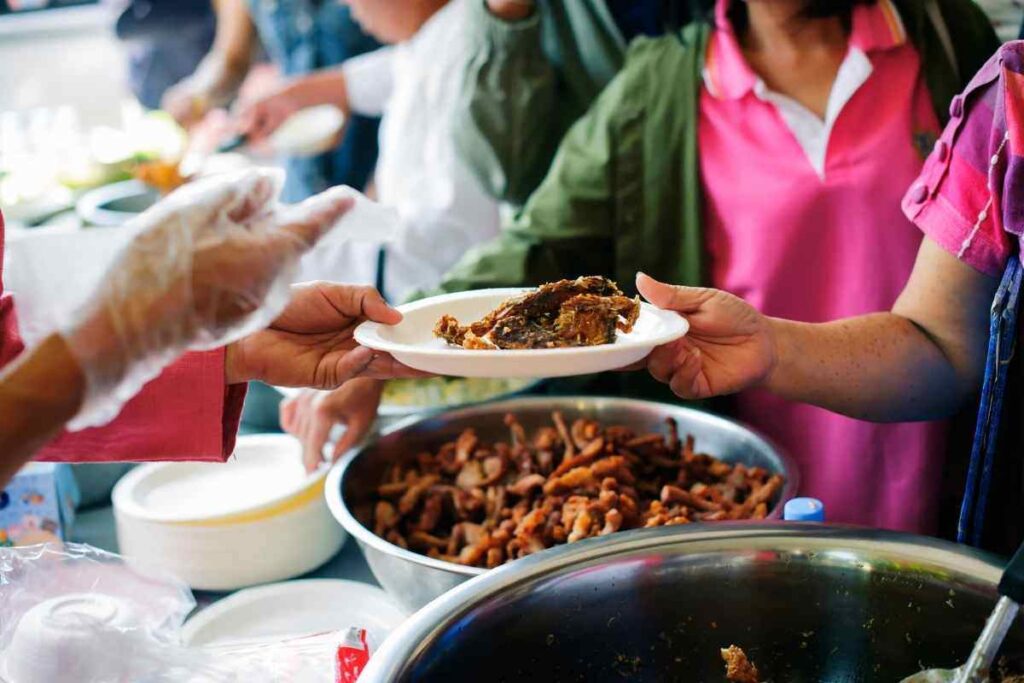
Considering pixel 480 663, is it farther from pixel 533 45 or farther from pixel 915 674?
pixel 533 45

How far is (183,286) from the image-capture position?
2.17 feet

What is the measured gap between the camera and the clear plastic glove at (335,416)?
154 centimetres

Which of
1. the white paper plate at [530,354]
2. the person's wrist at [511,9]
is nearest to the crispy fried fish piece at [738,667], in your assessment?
the white paper plate at [530,354]

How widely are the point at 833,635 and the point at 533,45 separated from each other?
1383 millimetres

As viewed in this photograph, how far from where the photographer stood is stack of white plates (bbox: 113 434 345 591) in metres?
1.42

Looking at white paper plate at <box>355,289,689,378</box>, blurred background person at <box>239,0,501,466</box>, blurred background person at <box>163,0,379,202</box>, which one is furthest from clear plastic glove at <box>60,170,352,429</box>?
blurred background person at <box>163,0,379,202</box>

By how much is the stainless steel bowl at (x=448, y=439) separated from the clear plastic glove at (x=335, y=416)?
0.14 feet

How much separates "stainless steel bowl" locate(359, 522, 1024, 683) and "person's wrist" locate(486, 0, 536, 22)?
130 centimetres

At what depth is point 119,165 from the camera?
3.47 meters

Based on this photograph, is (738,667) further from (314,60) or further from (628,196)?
(314,60)

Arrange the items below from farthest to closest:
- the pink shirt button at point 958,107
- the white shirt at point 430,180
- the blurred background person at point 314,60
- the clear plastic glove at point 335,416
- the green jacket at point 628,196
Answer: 1. the blurred background person at point 314,60
2. the white shirt at point 430,180
3. the green jacket at point 628,196
4. the clear plastic glove at point 335,416
5. the pink shirt button at point 958,107

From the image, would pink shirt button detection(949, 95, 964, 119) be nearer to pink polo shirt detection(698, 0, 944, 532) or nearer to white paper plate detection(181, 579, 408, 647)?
pink polo shirt detection(698, 0, 944, 532)

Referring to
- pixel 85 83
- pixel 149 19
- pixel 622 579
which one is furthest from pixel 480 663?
pixel 85 83

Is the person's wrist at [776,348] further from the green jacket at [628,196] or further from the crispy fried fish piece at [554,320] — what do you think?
the green jacket at [628,196]
